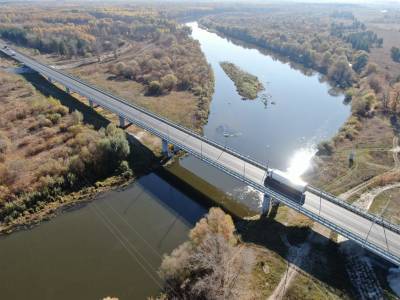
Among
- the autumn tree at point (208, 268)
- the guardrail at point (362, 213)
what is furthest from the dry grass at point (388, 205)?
the autumn tree at point (208, 268)

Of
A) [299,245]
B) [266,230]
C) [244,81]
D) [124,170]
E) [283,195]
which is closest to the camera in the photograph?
[299,245]

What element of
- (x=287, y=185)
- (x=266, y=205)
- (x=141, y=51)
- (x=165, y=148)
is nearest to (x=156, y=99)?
(x=165, y=148)

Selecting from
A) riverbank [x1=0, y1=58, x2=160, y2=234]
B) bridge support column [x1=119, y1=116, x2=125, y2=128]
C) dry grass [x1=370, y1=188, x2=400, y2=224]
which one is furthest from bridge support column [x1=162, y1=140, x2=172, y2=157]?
dry grass [x1=370, y1=188, x2=400, y2=224]

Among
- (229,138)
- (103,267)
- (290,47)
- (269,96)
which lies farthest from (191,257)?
(290,47)

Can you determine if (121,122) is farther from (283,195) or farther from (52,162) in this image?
Result: (283,195)

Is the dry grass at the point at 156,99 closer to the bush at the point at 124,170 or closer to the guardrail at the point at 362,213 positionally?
the bush at the point at 124,170

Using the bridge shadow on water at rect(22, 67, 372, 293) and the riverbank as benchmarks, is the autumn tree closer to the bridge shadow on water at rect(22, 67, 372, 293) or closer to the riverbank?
the bridge shadow on water at rect(22, 67, 372, 293)
